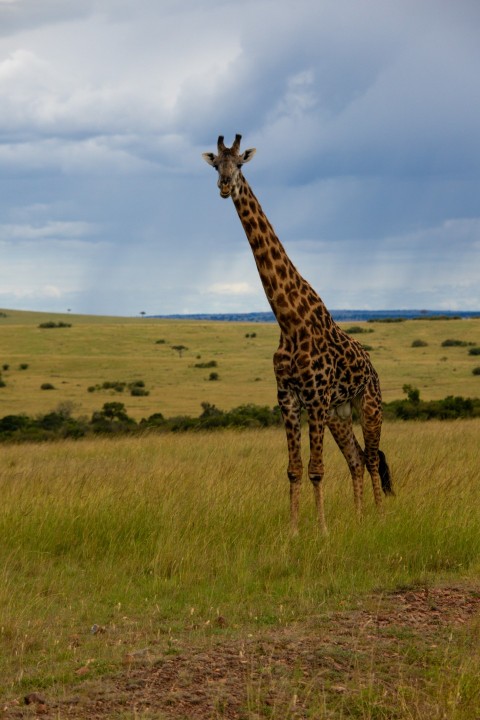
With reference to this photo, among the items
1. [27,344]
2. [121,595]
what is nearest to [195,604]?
[121,595]

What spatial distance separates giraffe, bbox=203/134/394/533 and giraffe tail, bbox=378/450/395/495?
872 millimetres

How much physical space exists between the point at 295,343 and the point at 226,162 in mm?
1857

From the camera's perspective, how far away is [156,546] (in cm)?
860

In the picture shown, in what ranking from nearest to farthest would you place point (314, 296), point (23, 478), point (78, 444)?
point (314, 296) < point (23, 478) < point (78, 444)

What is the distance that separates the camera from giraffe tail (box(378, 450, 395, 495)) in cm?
1080

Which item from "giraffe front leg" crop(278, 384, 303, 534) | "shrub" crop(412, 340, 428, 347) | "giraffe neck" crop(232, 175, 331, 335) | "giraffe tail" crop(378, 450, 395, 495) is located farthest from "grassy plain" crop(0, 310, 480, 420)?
"giraffe front leg" crop(278, 384, 303, 534)

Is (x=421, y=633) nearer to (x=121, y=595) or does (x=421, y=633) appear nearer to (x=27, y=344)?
(x=121, y=595)

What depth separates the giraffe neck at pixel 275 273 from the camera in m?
9.46

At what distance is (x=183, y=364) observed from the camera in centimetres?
5659

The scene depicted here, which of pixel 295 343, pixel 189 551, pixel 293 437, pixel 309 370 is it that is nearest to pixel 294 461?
pixel 293 437

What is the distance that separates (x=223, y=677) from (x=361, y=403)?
225 inches

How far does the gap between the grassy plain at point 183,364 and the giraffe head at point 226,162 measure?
25539mm

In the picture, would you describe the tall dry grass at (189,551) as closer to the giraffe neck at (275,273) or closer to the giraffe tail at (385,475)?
the giraffe tail at (385,475)

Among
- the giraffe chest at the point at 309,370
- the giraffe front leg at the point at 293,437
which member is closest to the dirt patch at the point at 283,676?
the giraffe front leg at the point at 293,437
